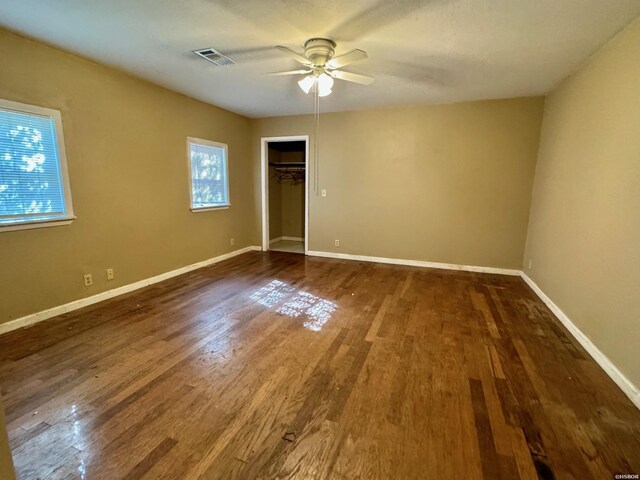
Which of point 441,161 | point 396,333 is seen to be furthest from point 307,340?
point 441,161

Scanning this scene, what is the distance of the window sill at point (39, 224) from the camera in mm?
2464

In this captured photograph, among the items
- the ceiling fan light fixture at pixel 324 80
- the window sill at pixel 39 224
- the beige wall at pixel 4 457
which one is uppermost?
the ceiling fan light fixture at pixel 324 80

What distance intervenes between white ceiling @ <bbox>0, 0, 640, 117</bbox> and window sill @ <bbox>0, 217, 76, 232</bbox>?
1.56m

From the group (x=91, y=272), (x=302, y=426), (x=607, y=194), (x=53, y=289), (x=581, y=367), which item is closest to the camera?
(x=302, y=426)

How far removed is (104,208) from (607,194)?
4.68 metres

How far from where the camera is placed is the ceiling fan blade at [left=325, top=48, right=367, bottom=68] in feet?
7.50

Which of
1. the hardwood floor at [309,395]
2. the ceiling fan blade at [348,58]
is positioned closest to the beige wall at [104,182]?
the hardwood floor at [309,395]

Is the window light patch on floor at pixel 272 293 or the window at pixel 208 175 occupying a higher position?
the window at pixel 208 175

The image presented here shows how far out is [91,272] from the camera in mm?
3121

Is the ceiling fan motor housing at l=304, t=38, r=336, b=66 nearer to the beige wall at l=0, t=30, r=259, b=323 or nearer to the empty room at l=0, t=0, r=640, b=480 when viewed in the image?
the empty room at l=0, t=0, r=640, b=480

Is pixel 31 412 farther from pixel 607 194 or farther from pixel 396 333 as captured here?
pixel 607 194

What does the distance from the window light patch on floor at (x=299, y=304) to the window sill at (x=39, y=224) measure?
1951 millimetres

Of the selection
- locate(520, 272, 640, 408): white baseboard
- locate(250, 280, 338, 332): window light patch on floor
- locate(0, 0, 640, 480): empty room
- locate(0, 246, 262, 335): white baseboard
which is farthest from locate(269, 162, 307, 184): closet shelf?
locate(520, 272, 640, 408): white baseboard

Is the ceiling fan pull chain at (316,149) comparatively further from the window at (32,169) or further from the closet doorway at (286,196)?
the window at (32,169)
